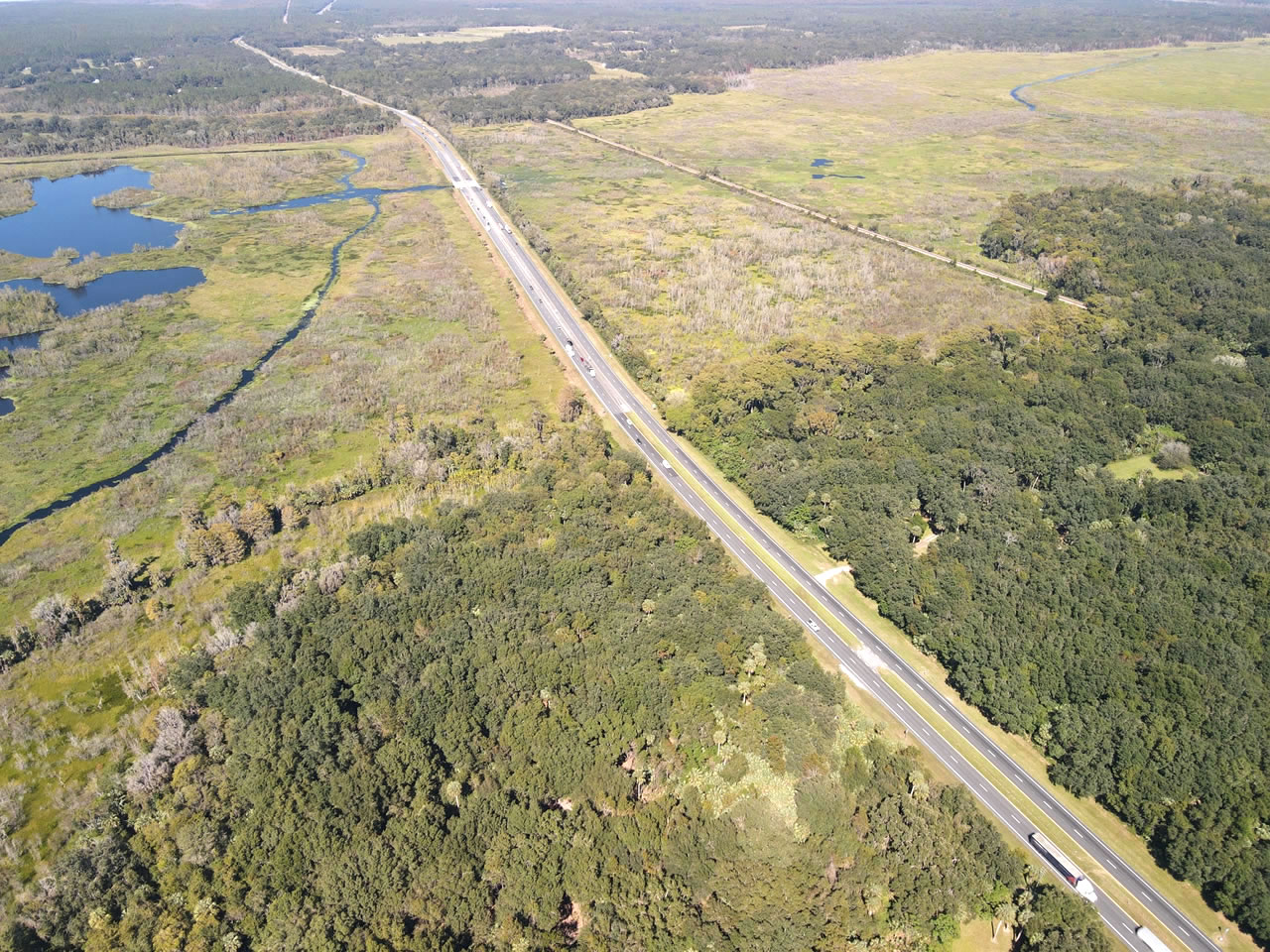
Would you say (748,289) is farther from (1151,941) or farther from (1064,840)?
(1151,941)

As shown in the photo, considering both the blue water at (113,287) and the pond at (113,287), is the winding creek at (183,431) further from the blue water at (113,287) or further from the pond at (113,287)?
the blue water at (113,287)

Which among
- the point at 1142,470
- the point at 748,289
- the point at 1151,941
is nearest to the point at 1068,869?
the point at 1151,941

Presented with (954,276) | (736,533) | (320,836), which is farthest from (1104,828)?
(954,276)

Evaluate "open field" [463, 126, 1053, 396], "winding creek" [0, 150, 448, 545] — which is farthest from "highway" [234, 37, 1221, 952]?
"winding creek" [0, 150, 448, 545]

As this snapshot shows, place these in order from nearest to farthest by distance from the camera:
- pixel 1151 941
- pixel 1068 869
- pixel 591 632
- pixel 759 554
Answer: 1. pixel 1151 941
2. pixel 1068 869
3. pixel 591 632
4. pixel 759 554

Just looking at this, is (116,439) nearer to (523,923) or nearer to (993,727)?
(523,923)
